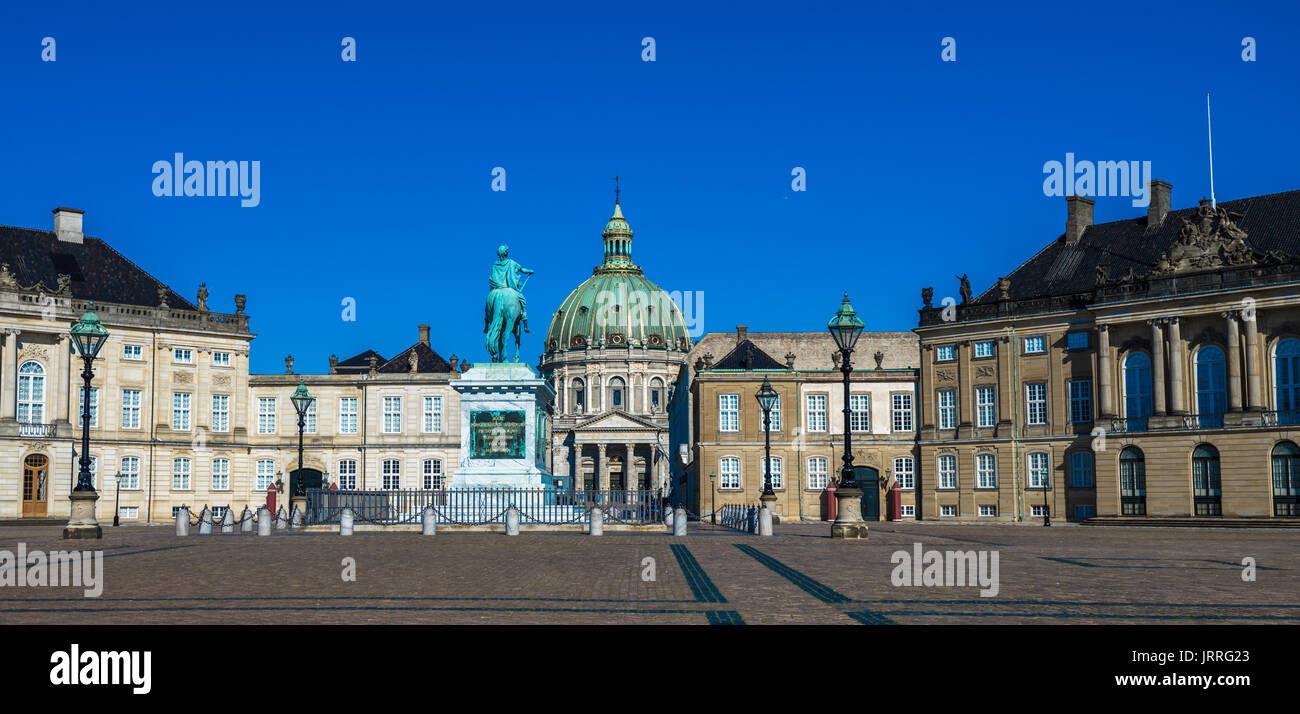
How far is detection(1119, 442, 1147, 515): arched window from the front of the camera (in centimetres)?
5719

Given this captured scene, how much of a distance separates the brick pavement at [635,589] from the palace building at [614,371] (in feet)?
379

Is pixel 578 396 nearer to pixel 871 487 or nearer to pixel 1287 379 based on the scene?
pixel 871 487

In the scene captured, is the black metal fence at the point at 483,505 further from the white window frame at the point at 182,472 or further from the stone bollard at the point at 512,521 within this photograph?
the white window frame at the point at 182,472

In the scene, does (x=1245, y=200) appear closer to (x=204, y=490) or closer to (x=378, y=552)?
(x=378, y=552)

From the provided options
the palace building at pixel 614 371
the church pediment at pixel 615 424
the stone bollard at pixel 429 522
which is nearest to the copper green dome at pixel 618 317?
the palace building at pixel 614 371

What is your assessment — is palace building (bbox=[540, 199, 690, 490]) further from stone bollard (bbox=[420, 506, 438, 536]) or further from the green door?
stone bollard (bbox=[420, 506, 438, 536])

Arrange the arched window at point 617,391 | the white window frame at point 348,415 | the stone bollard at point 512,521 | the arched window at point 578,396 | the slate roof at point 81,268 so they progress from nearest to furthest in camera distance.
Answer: the stone bollard at point 512,521 < the slate roof at point 81,268 < the white window frame at point 348,415 < the arched window at point 617,391 < the arched window at point 578,396

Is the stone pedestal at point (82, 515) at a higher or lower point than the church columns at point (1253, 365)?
lower

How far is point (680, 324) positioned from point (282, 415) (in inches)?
3946

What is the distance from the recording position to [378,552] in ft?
82.1

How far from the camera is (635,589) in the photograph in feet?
52.9

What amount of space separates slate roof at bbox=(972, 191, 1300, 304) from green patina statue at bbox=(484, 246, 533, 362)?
33138mm

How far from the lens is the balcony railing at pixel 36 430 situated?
209 feet
